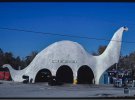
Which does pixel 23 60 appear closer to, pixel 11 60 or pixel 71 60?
pixel 11 60

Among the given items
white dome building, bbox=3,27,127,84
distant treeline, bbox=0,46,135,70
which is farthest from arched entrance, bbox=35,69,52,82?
distant treeline, bbox=0,46,135,70

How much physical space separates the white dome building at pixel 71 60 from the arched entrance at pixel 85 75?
0.70m

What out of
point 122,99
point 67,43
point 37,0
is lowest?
point 122,99

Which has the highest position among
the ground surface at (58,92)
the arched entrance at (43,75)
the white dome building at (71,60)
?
the white dome building at (71,60)

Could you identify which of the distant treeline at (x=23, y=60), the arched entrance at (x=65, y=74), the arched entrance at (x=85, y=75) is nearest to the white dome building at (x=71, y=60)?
the arched entrance at (x=85, y=75)

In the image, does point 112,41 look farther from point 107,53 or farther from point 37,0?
point 37,0

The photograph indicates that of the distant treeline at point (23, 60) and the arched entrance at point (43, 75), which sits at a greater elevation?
the distant treeline at point (23, 60)

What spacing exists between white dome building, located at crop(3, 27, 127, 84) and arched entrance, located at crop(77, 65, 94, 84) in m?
0.70

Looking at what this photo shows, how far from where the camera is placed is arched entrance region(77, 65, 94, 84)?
56.8 meters

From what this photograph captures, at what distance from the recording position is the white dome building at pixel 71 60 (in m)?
54.5

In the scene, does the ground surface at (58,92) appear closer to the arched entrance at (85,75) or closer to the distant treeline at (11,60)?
the arched entrance at (85,75)

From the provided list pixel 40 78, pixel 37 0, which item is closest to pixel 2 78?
pixel 40 78

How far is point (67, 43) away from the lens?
183 feet

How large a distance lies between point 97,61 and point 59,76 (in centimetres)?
780
